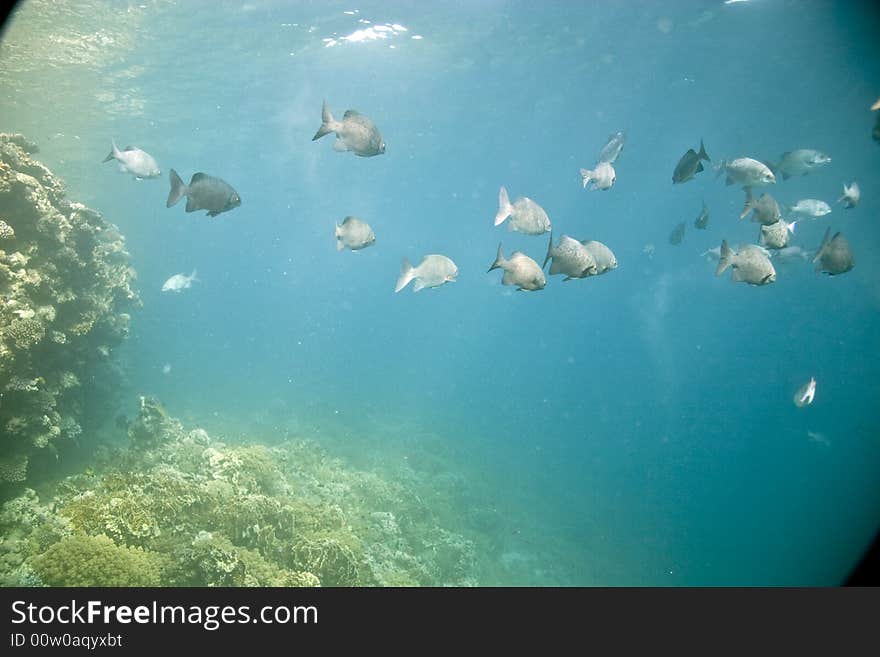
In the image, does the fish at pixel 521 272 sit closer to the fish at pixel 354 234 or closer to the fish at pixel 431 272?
the fish at pixel 431 272

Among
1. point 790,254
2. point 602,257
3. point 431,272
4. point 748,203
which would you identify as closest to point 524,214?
point 602,257

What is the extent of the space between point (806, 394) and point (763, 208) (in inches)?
140

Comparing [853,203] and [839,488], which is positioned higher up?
[853,203]

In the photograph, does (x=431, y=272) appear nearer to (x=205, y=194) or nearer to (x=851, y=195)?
(x=205, y=194)

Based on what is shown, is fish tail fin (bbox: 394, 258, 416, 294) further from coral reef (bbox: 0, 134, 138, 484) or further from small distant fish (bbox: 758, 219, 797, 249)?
coral reef (bbox: 0, 134, 138, 484)

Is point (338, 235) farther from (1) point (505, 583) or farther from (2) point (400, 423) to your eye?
(2) point (400, 423)

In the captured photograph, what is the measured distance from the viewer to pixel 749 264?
570cm

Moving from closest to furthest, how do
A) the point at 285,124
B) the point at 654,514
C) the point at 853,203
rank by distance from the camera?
the point at 853,203 → the point at 654,514 → the point at 285,124

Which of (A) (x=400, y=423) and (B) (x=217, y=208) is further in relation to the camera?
(A) (x=400, y=423)

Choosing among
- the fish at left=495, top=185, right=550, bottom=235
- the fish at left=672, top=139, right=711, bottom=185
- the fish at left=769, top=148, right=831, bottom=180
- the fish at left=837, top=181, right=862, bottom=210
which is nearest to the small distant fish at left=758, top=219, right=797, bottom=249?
the fish at left=672, top=139, right=711, bottom=185

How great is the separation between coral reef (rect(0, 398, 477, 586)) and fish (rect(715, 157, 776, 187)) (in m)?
9.35
